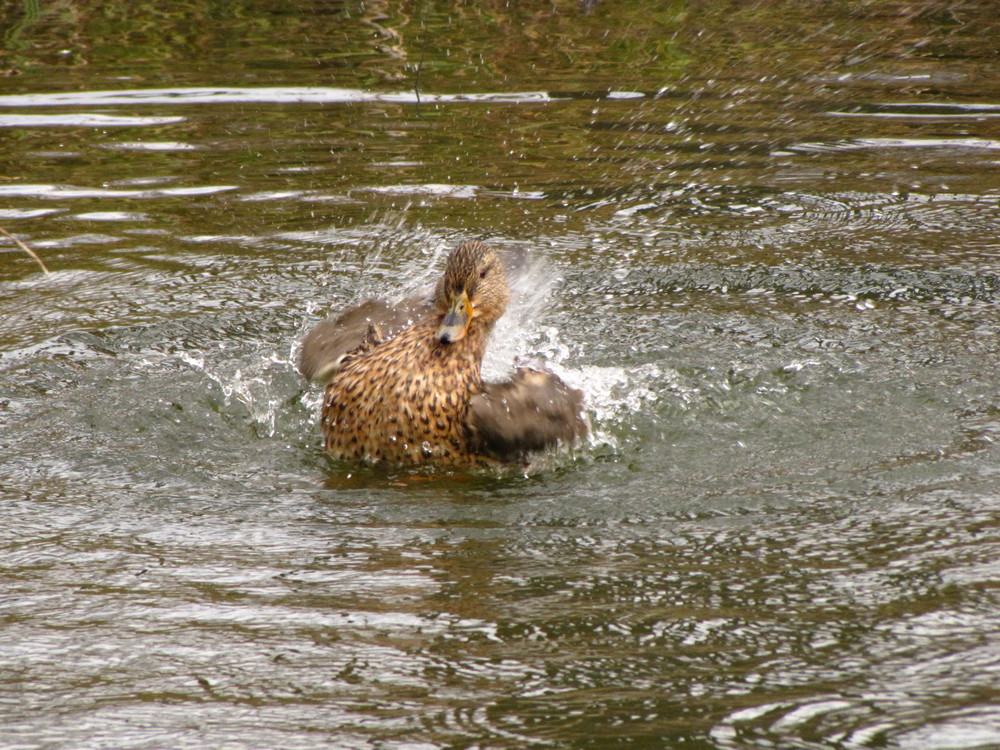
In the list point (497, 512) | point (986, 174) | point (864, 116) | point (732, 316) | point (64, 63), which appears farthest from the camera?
point (64, 63)

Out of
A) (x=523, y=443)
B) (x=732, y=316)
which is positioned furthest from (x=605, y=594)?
(x=732, y=316)

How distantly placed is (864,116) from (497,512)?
687 cm

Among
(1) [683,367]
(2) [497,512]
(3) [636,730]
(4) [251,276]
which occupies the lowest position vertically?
(3) [636,730]

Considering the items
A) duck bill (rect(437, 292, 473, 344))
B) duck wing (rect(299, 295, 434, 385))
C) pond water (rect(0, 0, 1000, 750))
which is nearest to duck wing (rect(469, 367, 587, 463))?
pond water (rect(0, 0, 1000, 750))

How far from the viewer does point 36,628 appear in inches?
141

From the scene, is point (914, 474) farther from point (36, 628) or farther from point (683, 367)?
point (36, 628)

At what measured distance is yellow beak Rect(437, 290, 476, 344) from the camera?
510cm

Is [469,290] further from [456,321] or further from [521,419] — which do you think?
[521,419]

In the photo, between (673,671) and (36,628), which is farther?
(36,628)

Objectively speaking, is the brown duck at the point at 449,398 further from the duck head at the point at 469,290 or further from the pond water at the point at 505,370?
the pond water at the point at 505,370

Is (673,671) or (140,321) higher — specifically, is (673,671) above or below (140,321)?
below

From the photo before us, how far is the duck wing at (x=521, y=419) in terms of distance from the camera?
16.3ft

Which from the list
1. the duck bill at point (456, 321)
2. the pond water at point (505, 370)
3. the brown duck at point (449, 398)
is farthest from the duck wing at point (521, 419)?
the duck bill at point (456, 321)

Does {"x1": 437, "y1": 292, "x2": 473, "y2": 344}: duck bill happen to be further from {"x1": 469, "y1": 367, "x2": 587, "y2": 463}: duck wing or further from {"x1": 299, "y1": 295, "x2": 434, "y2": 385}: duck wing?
{"x1": 299, "y1": 295, "x2": 434, "y2": 385}: duck wing
